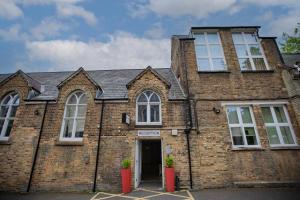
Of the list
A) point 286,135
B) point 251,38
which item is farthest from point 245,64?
point 286,135

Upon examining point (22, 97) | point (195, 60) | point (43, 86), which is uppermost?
point (195, 60)

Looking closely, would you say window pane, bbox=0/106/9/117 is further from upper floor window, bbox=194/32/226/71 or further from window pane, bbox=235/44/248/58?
window pane, bbox=235/44/248/58

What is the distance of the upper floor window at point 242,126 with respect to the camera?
31.1 feet

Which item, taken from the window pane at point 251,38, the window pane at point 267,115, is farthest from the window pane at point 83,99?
the window pane at point 251,38

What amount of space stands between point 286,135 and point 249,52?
5.50 meters

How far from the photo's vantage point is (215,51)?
11.7 meters

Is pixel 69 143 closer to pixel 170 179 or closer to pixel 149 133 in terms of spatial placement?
pixel 149 133

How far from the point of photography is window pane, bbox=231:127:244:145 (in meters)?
9.48

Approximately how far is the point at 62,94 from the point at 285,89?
1331 cm

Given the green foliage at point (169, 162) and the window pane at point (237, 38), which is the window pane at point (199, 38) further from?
the green foliage at point (169, 162)

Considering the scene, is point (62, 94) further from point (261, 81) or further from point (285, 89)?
point (285, 89)

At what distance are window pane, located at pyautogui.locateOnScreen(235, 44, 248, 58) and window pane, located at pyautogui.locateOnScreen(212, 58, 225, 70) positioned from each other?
4.15 ft

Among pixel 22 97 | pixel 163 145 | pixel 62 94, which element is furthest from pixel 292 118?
pixel 22 97

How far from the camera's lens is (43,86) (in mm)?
12578
